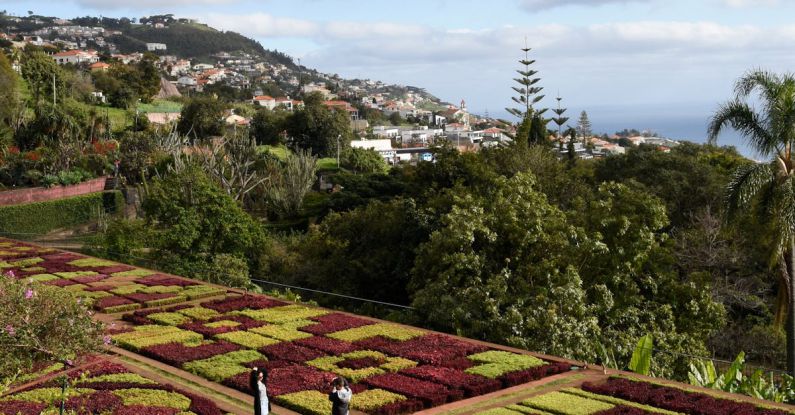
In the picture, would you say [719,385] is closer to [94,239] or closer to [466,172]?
[466,172]

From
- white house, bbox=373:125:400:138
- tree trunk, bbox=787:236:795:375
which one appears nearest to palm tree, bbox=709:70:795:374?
tree trunk, bbox=787:236:795:375

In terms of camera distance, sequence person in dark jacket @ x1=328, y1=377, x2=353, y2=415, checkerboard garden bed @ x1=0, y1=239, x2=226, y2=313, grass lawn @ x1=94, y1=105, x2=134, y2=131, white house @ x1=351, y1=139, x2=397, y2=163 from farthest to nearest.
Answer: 1. white house @ x1=351, y1=139, x2=397, y2=163
2. grass lawn @ x1=94, y1=105, x2=134, y2=131
3. checkerboard garden bed @ x1=0, y1=239, x2=226, y2=313
4. person in dark jacket @ x1=328, y1=377, x2=353, y2=415

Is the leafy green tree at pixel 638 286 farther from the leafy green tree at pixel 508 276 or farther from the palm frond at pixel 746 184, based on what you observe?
the palm frond at pixel 746 184

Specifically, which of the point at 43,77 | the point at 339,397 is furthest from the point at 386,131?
the point at 339,397

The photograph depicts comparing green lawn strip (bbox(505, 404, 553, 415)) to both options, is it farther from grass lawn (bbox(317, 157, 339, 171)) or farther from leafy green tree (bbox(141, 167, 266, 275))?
grass lawn (bbox(317, 157, 339, 171))

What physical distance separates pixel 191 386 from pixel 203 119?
178 ft

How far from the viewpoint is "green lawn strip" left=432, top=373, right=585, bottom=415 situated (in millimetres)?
12789

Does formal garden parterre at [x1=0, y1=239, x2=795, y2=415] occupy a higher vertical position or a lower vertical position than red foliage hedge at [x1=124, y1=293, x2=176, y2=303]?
higher

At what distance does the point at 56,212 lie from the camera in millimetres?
42031

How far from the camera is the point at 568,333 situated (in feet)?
57.6

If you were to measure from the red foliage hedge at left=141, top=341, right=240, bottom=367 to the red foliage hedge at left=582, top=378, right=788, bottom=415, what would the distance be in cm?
667

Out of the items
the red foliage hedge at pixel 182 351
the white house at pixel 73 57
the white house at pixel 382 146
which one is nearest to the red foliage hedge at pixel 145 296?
the red foliage hedge at pixel 182 351

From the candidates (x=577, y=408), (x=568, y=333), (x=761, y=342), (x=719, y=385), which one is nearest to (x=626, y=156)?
(x=761, y=342)

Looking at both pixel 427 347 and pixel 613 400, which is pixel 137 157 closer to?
pixel 427 347
